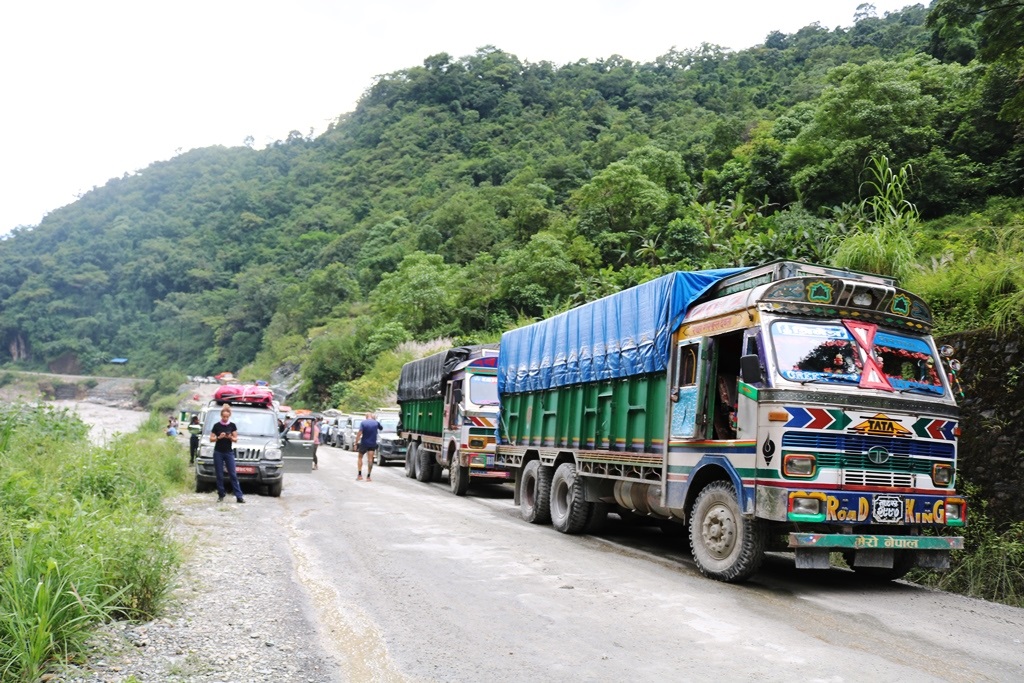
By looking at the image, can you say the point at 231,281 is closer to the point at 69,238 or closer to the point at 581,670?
the point at 69,238

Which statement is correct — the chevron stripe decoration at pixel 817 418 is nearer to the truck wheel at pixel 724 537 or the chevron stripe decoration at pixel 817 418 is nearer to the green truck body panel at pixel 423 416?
the truck wheel at pixel 724 537

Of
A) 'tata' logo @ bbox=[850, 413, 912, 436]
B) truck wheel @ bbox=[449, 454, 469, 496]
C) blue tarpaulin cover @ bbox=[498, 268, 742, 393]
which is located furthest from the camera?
truck wheel @ bbox=[449, 454, 469, 496]

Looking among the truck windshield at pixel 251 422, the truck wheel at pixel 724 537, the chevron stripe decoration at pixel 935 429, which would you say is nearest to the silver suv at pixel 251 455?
the truck windshield at pixel 251 422

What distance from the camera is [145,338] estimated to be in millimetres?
126312

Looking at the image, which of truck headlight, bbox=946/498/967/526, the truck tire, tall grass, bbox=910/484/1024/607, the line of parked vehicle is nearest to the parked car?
the line of parked vehicle

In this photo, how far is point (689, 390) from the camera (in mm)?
9242

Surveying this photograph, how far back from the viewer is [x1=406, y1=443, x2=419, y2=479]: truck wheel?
23781 mm

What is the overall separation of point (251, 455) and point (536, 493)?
6.33 m

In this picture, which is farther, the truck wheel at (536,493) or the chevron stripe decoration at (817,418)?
the truck wheel at (536,493)

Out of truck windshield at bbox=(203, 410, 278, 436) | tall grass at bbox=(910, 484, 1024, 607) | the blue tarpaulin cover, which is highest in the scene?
the blue tarpaulin cover

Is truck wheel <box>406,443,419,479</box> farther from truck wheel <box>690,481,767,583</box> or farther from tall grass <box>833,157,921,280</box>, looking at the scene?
truck wheel <box>690,481,767,583</box>

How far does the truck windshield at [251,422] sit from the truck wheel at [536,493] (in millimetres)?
5874

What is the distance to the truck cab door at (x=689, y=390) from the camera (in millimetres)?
8930

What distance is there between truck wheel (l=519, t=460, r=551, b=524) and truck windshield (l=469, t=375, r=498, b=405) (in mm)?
4532
